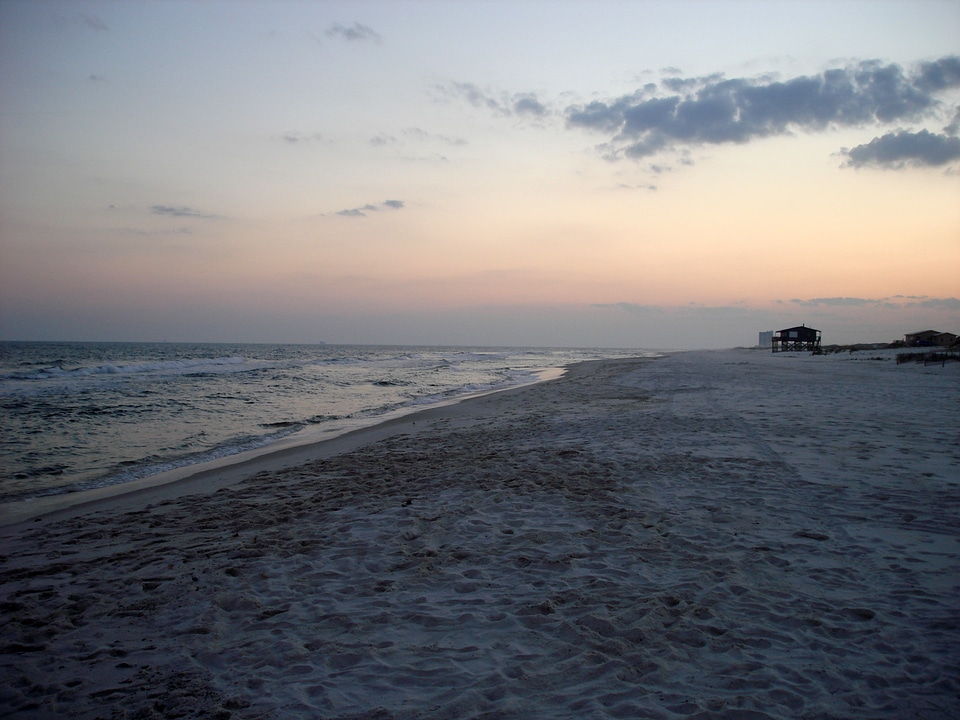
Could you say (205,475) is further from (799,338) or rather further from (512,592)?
(799,338)

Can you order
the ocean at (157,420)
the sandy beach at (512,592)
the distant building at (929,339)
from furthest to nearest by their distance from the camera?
1. the distant building at (929,339)
2. the ocean at (157,420)
3. the sandy beach at (512,592)

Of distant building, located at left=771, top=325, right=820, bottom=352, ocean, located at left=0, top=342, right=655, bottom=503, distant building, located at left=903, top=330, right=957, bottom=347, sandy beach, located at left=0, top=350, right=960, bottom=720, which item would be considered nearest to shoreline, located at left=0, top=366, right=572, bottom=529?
sandy beach, located at left=0, top=350, right=960, bottom=720

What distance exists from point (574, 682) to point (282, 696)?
1.85 meters

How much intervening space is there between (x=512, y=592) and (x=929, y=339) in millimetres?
59845

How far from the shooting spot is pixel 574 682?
3.33 metres

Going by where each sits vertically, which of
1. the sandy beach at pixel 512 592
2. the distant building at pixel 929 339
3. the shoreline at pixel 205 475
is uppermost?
the distant building at pixel 929 339

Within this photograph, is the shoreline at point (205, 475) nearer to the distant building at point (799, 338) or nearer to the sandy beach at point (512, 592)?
the sandy beach at point (512, 592)

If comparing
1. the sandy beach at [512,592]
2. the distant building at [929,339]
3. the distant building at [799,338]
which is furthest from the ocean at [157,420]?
the distant building at [799,338]

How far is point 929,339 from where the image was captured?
48.1m

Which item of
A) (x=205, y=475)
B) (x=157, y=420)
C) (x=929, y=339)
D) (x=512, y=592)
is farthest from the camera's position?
(x=929, y=339)

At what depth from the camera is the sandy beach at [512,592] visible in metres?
3.28

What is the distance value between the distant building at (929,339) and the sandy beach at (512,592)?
49337 mm

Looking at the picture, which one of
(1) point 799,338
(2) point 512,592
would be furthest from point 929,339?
(2) point 512,592

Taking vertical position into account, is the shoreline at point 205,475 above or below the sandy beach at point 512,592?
below
